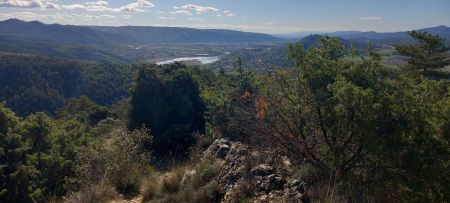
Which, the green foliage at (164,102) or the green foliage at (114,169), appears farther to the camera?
the green foliage at (164,102)

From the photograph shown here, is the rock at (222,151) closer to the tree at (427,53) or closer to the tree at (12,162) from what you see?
the tree at (12,162)

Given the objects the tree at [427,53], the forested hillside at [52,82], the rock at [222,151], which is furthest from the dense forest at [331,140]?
the forested hillside at [52,82]

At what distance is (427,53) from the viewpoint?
24141 mm

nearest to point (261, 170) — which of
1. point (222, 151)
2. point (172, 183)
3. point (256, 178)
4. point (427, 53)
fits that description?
point (256, 178)

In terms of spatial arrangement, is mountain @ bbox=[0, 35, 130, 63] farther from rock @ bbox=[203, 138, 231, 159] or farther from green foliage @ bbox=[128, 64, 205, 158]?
rock @ bbox=[203, 138, 231, 159]

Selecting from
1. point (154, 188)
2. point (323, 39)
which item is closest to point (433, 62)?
point (323, 39)

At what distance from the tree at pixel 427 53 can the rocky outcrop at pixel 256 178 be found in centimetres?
2117

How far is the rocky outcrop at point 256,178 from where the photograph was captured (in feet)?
15.5

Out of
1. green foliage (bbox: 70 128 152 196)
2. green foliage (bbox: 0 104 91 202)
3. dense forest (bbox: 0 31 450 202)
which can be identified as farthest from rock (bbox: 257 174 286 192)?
green foliage (bbox: 0 104 91 202)

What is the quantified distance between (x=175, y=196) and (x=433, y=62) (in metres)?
22.8

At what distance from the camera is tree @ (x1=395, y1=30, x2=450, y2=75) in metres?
23.6

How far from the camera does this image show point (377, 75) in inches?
205

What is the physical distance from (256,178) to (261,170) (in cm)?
21

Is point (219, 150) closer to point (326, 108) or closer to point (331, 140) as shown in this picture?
point (331, 140)
